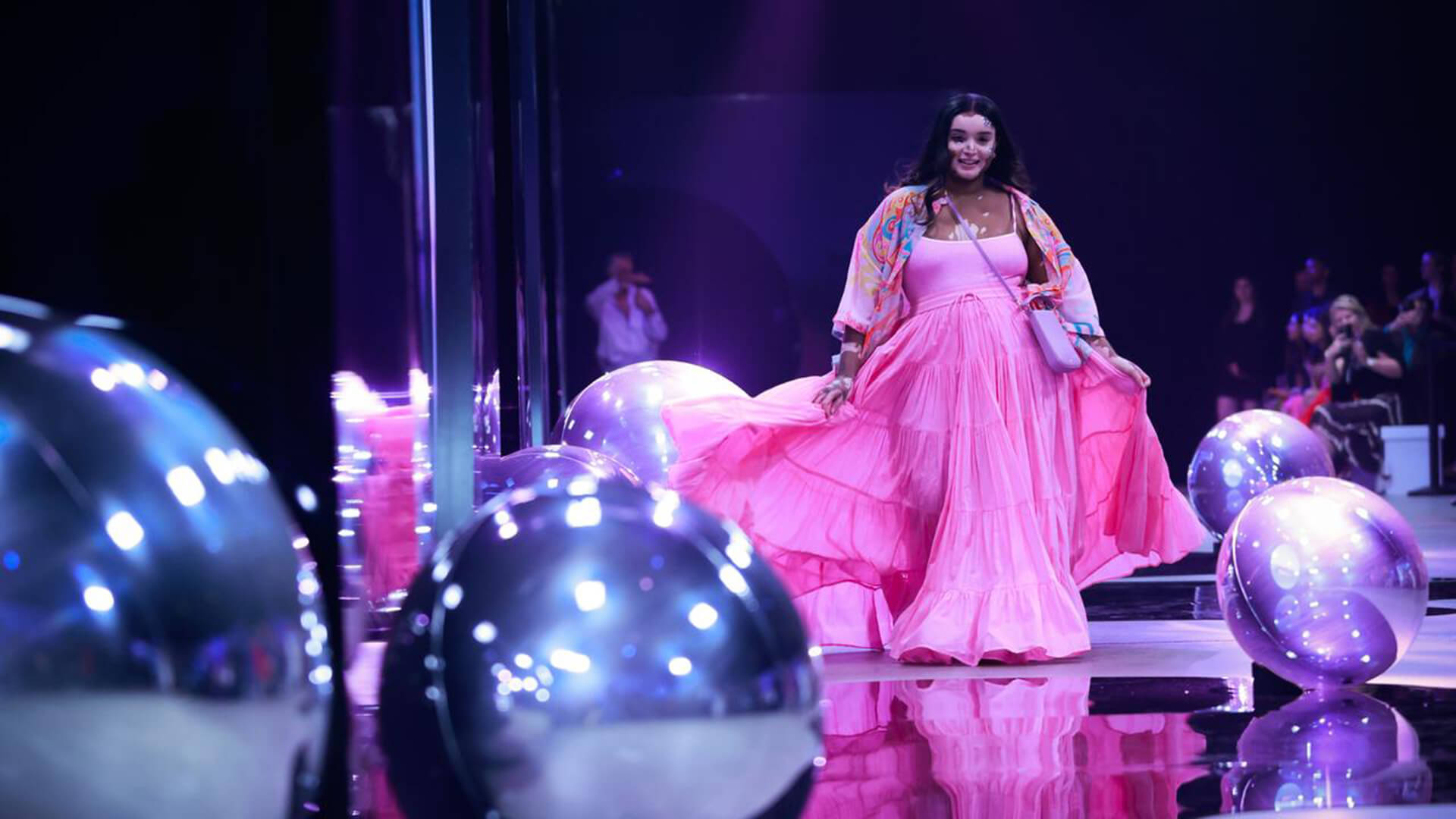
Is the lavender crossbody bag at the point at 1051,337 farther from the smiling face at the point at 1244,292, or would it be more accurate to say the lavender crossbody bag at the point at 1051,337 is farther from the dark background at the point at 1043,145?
the smiling face at the point at 1244,292

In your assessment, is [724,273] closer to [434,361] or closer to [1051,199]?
[1051,199]

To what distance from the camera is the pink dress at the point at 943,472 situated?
461cm

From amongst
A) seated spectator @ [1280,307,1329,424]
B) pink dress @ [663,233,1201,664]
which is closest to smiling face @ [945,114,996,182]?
pink dress @ [663,233,1201,664]

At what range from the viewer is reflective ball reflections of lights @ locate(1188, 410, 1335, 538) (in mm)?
6445

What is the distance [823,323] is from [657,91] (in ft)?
7.86

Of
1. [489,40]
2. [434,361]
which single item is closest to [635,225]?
[489,40]

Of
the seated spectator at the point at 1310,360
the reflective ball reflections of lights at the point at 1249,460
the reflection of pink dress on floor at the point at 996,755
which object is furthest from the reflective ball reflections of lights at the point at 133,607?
the seated spectator at the point at 1310,360

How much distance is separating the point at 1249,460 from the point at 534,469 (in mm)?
3622

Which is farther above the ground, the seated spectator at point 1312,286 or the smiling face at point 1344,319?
the seated spectator at point 1312,286

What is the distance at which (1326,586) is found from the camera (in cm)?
347

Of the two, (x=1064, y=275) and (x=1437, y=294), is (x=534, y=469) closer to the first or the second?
(x=1064, y=275)

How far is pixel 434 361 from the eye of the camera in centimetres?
329

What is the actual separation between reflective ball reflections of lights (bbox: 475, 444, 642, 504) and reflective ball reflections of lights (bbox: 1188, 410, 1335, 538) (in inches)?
130

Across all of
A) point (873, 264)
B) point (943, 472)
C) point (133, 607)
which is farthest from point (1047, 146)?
point (133, 607)
